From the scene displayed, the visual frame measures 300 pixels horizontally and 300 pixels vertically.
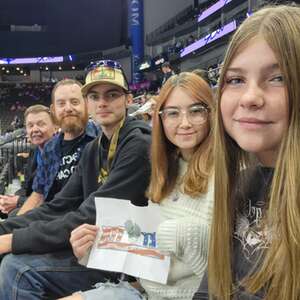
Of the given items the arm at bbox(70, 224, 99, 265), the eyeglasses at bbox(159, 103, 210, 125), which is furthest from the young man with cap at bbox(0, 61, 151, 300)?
the eyeglasses at bbox(159, 103, 210, 125)

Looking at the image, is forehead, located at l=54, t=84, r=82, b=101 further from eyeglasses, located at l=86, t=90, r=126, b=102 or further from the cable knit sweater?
the cable knit sweater

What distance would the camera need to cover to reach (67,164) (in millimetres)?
2553

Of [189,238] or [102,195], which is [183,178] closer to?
[189,238]

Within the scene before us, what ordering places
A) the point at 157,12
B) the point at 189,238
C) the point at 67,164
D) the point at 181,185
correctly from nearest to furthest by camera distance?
the point at 189,238, the point at 181,185, the point at 67,164, the point at 157,12

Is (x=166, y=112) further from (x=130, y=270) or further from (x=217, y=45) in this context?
(x=217, y=45)

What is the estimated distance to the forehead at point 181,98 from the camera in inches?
65.2

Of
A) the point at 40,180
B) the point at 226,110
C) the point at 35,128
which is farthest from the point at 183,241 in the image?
the point at 35,128

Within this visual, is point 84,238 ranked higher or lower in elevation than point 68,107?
lower

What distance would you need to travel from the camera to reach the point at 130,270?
1.58 metres

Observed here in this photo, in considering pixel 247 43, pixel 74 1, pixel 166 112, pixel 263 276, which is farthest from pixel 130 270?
pixel 74 1

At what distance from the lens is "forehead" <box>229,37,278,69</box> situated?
88cm

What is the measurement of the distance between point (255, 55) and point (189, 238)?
29.3 inches

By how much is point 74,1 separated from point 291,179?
1075 inches

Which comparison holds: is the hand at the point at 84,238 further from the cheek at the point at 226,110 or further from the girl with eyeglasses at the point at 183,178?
the cheek at the point at 226,110
